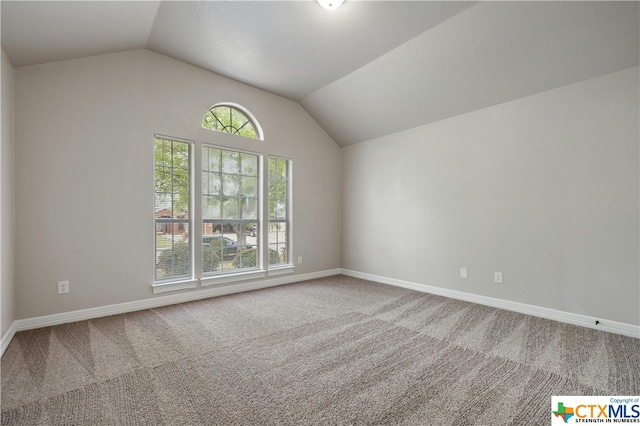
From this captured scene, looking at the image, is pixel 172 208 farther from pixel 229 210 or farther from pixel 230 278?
pixel 230 278

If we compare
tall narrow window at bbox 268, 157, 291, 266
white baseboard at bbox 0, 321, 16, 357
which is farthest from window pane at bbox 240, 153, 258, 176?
white baseboard at bbox 0, 321, 16, 357

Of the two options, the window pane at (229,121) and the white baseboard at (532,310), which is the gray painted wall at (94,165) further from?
the white baseboard at (532,310)

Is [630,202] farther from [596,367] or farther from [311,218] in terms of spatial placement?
[311,218]

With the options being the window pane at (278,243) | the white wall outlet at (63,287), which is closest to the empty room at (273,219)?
the white wall outlet at (63,287)

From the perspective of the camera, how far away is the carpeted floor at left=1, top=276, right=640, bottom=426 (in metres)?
1.69

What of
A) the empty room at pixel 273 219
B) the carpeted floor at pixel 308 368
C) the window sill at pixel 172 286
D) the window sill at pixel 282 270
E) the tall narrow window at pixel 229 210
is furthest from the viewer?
the window sill at pixel 282 270

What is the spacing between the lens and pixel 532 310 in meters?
3.32

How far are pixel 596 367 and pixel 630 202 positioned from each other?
1579 millimetres

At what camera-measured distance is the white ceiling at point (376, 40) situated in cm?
248

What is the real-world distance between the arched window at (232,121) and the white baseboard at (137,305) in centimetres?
215

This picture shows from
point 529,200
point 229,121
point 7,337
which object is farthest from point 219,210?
point 529,200

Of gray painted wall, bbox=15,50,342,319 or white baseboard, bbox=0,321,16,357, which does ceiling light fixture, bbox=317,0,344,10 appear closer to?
gray painted wall, bbox=15,50,342,319

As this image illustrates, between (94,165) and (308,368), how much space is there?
2.95m

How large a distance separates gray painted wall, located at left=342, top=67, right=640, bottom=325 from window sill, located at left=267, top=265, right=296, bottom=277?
145 centimetres
